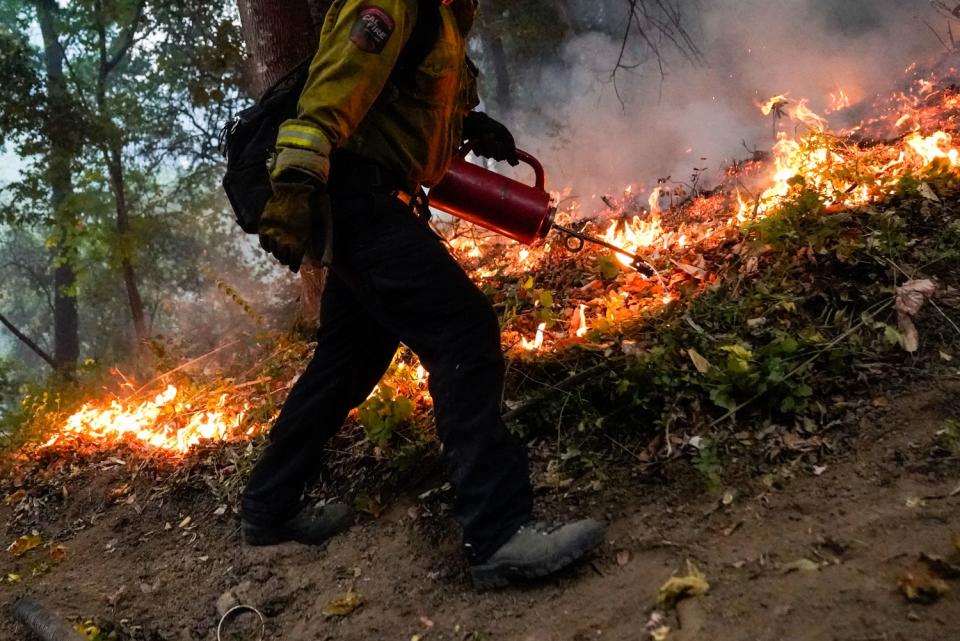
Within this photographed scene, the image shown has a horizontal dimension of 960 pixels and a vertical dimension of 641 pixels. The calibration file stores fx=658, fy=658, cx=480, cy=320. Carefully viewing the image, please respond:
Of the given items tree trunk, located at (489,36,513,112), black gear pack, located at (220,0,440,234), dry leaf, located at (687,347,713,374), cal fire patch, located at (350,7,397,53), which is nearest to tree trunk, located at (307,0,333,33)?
black gear pack, located at (220,0,440,234)

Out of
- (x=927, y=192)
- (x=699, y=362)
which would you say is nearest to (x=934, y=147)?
(x=927, y=192)

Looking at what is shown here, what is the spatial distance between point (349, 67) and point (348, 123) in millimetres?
177

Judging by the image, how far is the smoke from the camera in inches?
361

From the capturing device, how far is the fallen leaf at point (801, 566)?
1815mm

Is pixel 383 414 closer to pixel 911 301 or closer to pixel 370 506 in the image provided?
pixel 370 506

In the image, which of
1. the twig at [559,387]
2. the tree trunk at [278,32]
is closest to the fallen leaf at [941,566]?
the twig at [559,387]

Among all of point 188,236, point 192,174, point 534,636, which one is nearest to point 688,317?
point 534,636

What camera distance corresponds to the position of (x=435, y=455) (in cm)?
300

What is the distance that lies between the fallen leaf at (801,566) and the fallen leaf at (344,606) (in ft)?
4.80

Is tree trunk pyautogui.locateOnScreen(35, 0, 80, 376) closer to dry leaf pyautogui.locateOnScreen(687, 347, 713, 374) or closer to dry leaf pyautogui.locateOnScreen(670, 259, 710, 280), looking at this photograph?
dry leaf pyautogui.locateOnScreen(670, 259, 710, 280)

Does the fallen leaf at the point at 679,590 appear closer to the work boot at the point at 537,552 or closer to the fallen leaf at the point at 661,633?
the fallen leaf at the point at 661,633

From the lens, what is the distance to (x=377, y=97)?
2.33m

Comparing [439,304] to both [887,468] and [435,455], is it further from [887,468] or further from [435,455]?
[887,468]

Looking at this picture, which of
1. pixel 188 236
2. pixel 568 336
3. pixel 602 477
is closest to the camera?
pixel 602 477
